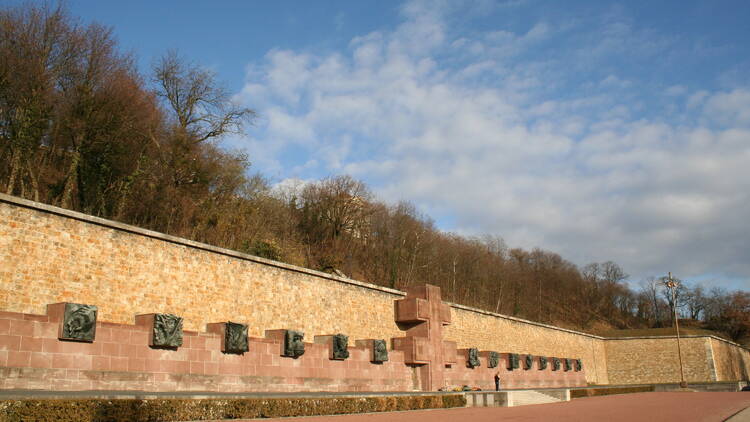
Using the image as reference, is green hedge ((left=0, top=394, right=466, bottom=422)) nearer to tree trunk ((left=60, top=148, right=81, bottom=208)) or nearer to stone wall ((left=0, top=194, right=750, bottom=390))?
stone wall ((left=0, top=194, right=750, bottom=390))

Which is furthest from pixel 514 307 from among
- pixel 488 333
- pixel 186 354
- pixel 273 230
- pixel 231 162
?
pixel 186 354

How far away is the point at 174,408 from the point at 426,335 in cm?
1674

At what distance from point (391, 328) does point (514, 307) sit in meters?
34.1

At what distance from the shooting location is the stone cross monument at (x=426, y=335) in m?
25.2

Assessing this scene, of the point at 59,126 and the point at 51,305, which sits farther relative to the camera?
the point at 59,126

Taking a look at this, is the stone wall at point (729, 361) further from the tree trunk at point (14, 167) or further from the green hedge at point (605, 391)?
the tree trunk at point (14, 167)

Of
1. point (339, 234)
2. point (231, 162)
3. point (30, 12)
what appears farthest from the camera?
point (339, 234)

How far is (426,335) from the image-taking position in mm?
26703

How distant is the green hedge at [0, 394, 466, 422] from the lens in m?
9.31

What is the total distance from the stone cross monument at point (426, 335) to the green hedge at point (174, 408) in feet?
27.0

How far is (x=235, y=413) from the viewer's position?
1234 centimetres

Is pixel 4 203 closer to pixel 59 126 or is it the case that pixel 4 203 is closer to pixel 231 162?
pixel 59 126

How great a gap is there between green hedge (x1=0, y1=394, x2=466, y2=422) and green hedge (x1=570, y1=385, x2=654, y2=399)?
1545 cm

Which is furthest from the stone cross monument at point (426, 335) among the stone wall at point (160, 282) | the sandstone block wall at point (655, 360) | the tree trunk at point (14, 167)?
the sandstone block wall at point (655, 360)
